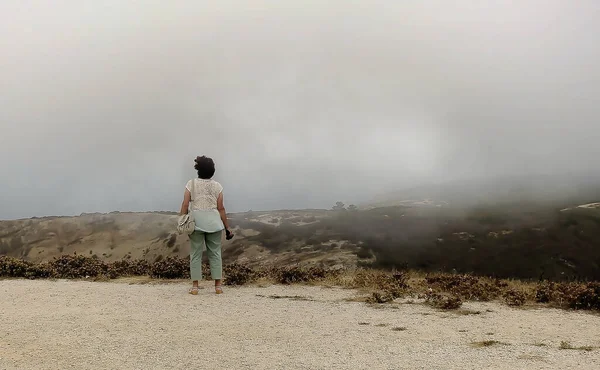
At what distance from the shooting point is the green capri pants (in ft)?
31.3

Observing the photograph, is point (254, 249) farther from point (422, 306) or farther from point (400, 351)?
point (400, 351)

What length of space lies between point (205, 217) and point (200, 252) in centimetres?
71

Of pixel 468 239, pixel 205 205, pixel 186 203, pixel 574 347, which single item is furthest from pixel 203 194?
pixel 468 239

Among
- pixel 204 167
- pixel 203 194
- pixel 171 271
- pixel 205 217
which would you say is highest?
pixel 204 167

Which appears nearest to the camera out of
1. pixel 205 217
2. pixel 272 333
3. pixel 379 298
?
pixel 272 333

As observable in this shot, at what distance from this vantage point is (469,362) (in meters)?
5.08

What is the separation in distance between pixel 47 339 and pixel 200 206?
13.3 ft

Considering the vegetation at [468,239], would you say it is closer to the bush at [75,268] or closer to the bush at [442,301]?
the bush at [442,301]

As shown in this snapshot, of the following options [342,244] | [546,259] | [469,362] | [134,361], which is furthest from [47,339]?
[546,259]

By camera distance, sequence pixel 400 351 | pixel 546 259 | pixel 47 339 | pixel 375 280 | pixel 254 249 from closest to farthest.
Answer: pixel 400 351 → pixel 47 339 → pixel 375 280 → pixel 546 259 → pixel 254 249

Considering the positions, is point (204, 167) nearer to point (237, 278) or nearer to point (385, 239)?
point (237, 278)

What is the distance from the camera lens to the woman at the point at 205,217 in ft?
31.3

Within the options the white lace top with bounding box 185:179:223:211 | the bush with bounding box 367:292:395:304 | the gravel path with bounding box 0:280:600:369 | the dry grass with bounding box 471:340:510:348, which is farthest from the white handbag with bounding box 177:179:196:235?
the dry grass with bounding box 471:340:510:348

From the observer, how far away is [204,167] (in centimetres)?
988
